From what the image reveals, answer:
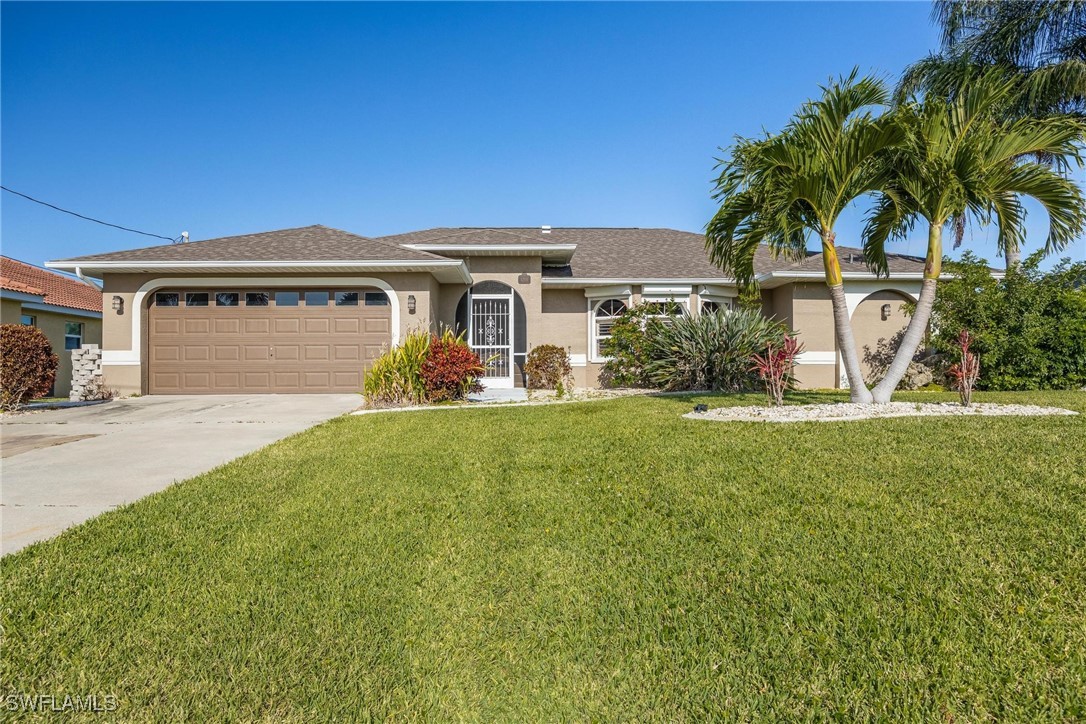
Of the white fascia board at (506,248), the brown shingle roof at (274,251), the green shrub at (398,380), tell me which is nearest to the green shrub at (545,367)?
the white fascia board at (506,248)

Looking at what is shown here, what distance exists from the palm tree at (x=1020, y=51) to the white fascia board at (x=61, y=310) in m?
26.9

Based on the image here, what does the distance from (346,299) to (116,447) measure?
23.5 ft

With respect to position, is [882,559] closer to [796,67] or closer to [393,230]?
[796,67]

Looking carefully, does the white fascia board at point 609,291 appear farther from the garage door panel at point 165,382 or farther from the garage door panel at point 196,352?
the garage door panel at point 165,382

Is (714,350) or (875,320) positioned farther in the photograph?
(875,320)

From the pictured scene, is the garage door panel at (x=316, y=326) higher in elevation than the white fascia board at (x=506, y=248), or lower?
lower

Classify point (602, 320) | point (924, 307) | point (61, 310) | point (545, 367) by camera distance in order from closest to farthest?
point (924, 307), point (545, 367), point (602, 320), point (61, 310)

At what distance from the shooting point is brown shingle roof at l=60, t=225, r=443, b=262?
12711 mm

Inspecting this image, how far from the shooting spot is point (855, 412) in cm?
742

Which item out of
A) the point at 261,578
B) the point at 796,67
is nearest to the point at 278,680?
the point at 261,578

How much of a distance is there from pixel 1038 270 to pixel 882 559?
14.2 meters

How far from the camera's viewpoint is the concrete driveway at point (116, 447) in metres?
4.35

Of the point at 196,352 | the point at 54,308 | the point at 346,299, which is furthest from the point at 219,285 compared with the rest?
the point at 54,308

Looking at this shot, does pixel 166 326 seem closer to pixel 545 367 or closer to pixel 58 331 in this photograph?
pixel 58 331
